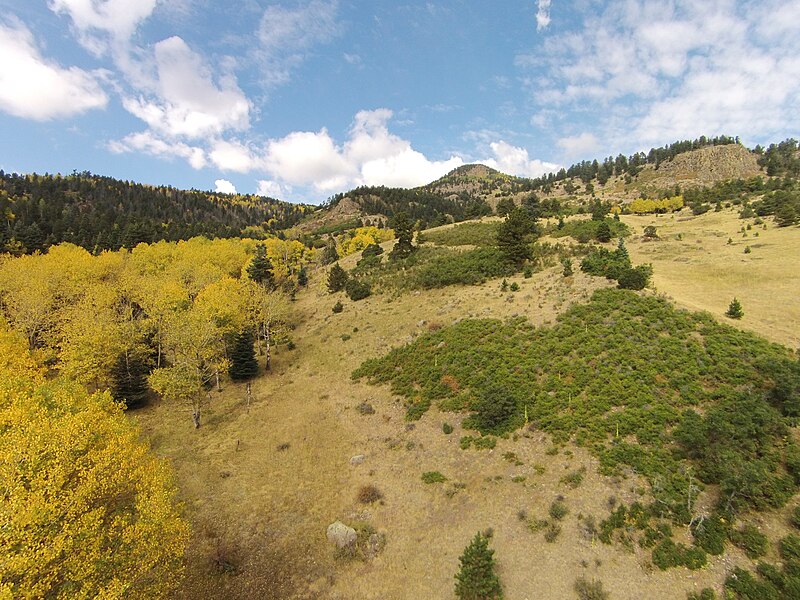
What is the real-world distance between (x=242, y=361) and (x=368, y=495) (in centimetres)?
2460

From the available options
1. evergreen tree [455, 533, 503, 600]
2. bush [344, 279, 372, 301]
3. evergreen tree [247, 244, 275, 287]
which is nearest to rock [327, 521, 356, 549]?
evergreen tree [455, 533, 503, 600]

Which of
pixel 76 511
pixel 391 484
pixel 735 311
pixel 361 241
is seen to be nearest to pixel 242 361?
pixel 391 484

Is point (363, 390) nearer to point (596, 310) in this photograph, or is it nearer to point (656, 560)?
point (596, 310)

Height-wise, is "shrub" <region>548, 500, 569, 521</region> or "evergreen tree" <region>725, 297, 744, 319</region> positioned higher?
"evergreen tree" <region>725, 297, 744, 319</region>

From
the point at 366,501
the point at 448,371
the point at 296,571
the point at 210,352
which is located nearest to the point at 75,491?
the point at 296,571

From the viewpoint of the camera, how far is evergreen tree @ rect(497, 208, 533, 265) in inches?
1849

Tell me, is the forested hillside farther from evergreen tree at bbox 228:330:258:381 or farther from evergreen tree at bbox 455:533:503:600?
evergreen tree at bbox 455:533:503:600

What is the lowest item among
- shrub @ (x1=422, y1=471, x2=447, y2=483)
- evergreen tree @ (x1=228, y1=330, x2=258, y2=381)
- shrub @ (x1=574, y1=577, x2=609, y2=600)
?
shrub @ (x1=574, y1=577, x2=609, y2=600)

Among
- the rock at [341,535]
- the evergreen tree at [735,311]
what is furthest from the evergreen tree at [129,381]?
the evergreen tree at [735,311]

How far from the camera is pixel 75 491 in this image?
1309cm

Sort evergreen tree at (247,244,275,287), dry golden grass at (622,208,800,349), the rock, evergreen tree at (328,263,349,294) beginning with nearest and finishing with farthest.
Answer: the rock
dry golden grass at (622,208,800,349)
evergreen tree at (247,244,275,287)
evergreen tree at (328,263,349,294)

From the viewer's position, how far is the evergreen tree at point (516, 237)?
4697 centimetres

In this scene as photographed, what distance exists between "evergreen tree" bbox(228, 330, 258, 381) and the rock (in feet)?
81.3

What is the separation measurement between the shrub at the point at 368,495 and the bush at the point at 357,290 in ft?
113
